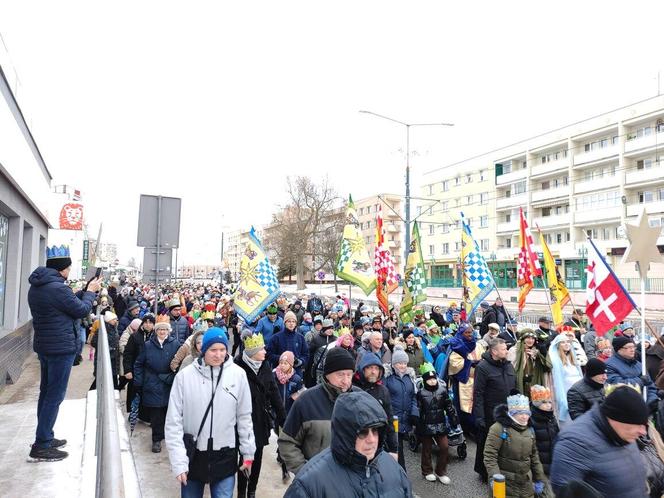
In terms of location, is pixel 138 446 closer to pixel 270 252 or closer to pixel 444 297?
pixel 444 297

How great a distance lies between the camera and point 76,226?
26109 millimetres

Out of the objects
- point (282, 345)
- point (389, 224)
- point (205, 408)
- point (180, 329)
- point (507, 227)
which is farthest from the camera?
point (389, 224)

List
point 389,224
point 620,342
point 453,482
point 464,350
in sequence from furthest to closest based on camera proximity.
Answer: point 389,224 < point 464,350 < point 453,482 < point 620,342

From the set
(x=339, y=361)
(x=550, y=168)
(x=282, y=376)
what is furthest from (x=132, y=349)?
(x=550, y=168)

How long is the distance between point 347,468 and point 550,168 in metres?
49.9

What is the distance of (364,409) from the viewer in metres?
2.20

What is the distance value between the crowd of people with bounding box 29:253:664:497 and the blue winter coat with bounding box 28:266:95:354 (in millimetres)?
12

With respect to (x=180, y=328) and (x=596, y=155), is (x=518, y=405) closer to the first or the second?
(x=180, y=328)

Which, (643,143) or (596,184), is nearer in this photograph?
(643,143)

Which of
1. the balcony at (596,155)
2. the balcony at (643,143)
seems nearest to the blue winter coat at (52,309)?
the balcony at (643,143)

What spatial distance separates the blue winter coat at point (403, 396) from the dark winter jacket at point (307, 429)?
2.56m

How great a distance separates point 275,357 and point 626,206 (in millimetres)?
40464

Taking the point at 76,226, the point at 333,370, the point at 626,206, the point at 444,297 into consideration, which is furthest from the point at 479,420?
the point at 626,206

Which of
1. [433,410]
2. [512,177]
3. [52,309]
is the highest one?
[512,177]
